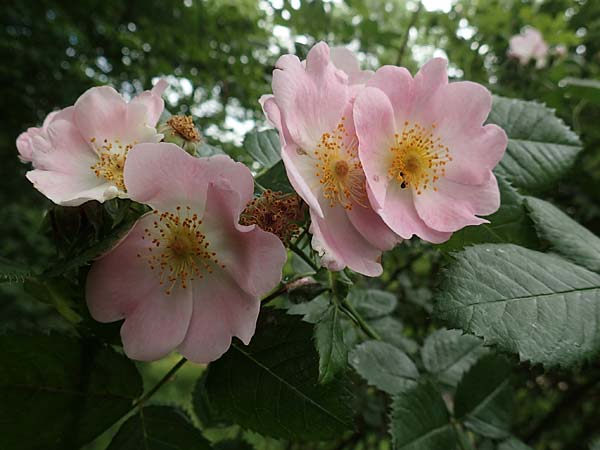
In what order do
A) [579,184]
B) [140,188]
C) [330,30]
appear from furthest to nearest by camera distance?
[579,184]
[330,30]
[140,188]

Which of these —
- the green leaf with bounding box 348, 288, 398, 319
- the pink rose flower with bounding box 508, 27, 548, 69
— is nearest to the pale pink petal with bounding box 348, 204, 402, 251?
the green leaf with bounding box 348, 288, 398, 319

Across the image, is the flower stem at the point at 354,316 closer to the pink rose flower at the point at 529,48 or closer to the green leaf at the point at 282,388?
the green leaf at the point at 282,388

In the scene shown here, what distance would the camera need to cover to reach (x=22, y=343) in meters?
0.65

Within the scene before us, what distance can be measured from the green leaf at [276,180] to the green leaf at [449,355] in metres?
0.55

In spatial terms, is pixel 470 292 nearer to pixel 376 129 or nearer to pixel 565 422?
pixel 376 129

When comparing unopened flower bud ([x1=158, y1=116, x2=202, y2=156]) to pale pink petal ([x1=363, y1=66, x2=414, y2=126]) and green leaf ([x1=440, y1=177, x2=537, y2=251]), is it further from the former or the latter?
green leaf ([x1=440, y1=177, x2=537, y2=251])

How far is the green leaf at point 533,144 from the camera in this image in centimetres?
90

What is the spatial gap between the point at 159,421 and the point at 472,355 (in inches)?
26.2

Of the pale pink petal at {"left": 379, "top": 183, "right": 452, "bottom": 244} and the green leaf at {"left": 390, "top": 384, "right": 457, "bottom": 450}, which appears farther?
the green leaf at {"left": 390, "top": 384, "right": 457, "bottom": 450}

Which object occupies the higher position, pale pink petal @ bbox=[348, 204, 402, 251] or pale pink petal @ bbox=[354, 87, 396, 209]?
pale pink petal @ bbox=[354, 87, 396, 209]

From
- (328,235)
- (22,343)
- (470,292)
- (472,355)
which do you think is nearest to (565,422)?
(472,355)

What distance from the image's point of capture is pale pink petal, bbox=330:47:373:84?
70 cm

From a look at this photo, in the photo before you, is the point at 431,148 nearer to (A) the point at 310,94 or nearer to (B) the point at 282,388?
(A) the point at 310,94

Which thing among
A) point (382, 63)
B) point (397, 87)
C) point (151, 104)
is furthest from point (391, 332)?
point (382, 63)
